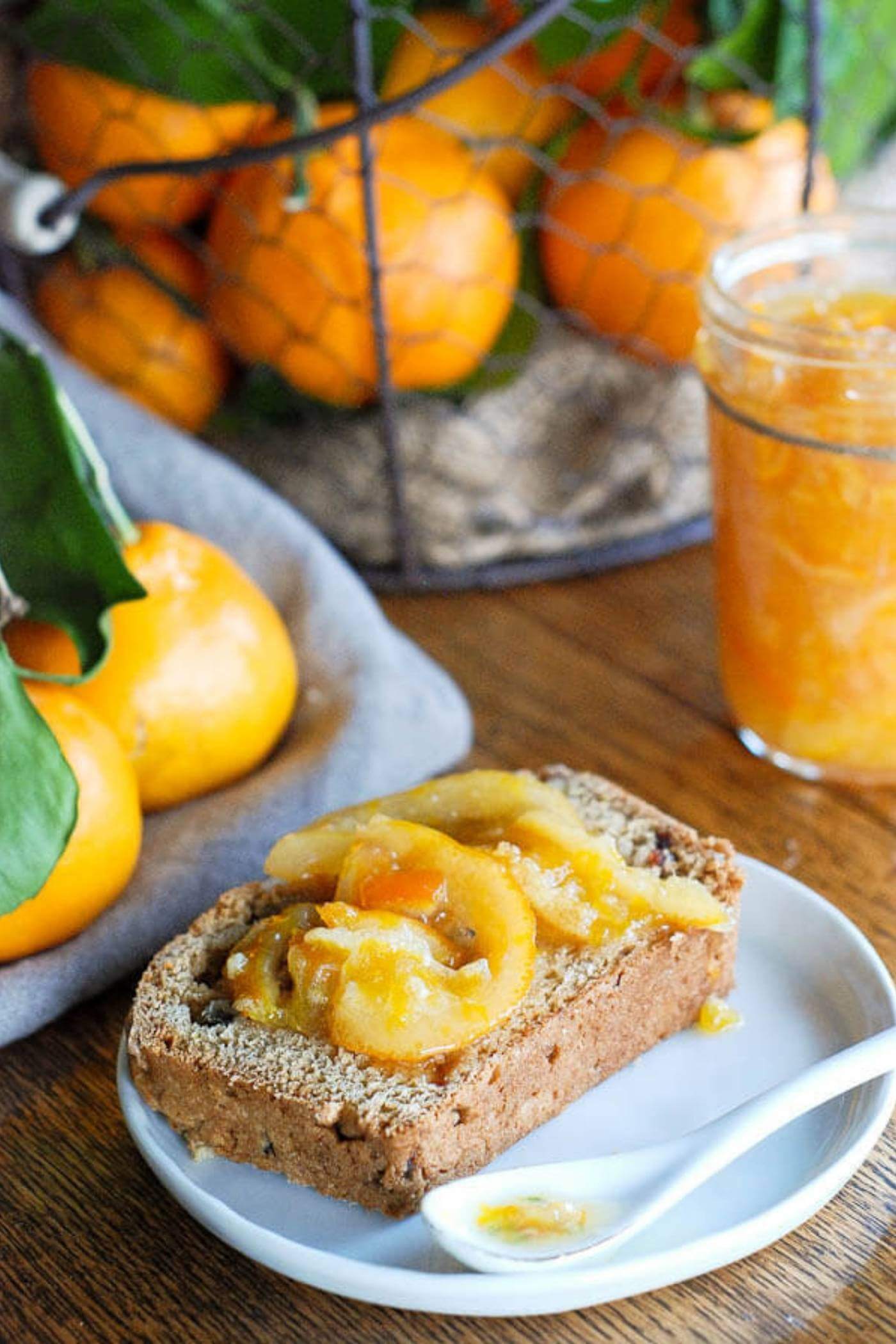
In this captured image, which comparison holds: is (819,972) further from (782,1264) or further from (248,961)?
(248,961)

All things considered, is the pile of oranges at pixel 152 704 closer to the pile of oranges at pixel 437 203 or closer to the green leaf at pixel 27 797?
the green leaf at pixel 27 797

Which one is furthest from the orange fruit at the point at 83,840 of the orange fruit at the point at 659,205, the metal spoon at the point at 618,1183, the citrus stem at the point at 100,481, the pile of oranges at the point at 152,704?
the orange fruit at the point at 659,205

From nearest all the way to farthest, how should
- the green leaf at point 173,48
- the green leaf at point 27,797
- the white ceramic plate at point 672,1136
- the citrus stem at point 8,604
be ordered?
the white ceramic plate at point 672,1136, the green leaf at point 27,797, the citrus stem at point 8,604, the green leaf at point 173,48

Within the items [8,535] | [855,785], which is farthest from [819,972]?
[8,535]

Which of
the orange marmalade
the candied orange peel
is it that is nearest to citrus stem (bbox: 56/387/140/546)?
the candied orange peel

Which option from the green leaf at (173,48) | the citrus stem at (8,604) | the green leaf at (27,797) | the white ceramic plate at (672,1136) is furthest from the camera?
the green leaf at (173,48)

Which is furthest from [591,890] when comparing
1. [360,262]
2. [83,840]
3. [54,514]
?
[360,262]

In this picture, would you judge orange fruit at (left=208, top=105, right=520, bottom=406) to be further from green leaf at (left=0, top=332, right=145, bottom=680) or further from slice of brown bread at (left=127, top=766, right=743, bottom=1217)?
slice of brown bread at (left=127, top=766, right=743, bottom=1217)
